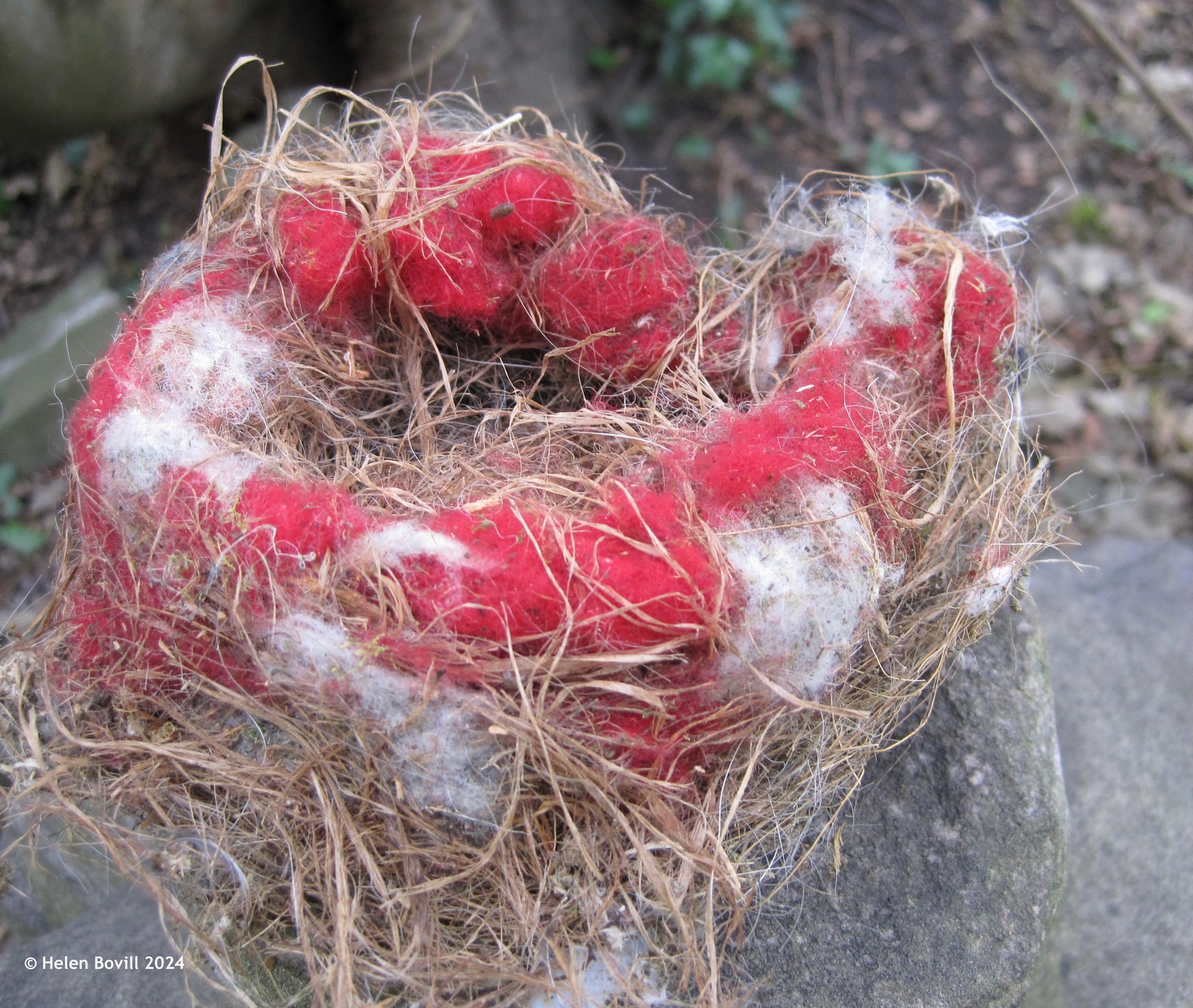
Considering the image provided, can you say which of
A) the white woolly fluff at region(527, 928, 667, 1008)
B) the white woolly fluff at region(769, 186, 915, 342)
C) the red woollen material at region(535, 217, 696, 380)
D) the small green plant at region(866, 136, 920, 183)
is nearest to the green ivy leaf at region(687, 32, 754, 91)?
the small green plant at region(866, 136, 920, 183)

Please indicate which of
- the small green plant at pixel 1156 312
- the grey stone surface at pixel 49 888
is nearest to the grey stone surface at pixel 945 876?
the grey stone surface at pixel 49 888

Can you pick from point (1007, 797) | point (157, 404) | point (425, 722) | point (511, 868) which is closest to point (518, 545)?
point (425, 722)

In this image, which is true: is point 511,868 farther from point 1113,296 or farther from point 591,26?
point 591,26

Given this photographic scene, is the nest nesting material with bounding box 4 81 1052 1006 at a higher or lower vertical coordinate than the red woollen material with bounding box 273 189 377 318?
lower

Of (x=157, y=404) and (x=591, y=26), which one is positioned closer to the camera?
(x=157, y=404)

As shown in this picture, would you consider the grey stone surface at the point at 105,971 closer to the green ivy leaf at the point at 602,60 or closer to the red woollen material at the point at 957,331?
the red woollen material at the point at 957,331

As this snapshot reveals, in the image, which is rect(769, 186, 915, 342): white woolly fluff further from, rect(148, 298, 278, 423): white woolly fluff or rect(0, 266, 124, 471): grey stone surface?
rect(0, 266, 124, 471): grey stone surface
